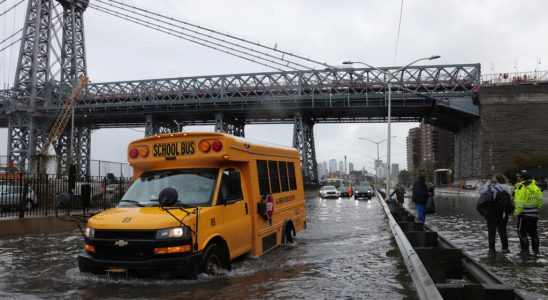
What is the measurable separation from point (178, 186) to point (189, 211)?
1.00m

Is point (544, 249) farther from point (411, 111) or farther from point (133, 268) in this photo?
point (411, 111)

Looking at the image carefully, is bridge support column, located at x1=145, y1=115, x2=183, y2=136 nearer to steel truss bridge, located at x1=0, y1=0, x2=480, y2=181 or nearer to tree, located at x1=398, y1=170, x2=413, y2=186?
steel truss bridge, located at x1=0, y1=0, x2=480, y2=181

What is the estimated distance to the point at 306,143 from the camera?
2849 inches

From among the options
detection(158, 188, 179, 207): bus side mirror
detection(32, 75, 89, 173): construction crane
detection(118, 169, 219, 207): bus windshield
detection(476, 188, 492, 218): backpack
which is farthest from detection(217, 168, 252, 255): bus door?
detection(32, 75, 89, 173): construction crane

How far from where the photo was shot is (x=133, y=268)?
6.98 meters

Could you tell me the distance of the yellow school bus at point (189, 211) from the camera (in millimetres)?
7008

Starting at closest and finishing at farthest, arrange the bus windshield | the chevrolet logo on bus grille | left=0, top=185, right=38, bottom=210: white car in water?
the chevrolet logo on bus grille → the bus windshield → left=0, top=185, right=38, bottom=210: white car in water

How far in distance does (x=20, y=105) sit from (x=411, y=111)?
2431 inches

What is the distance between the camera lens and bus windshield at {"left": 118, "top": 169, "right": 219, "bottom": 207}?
26.1 feet

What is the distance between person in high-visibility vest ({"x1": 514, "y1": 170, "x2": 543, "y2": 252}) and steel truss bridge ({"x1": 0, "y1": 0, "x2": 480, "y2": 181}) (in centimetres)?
5405

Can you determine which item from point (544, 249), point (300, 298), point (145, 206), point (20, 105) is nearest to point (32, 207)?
point (145, 206)

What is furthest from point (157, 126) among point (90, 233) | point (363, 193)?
point (90, 233)

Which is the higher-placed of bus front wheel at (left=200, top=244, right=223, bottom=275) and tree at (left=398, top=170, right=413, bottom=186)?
bus front wheel at (left=200, top=244, right=223, bottom=275)

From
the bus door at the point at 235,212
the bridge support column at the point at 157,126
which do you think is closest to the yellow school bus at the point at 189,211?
the bus door at the point at 235,212
